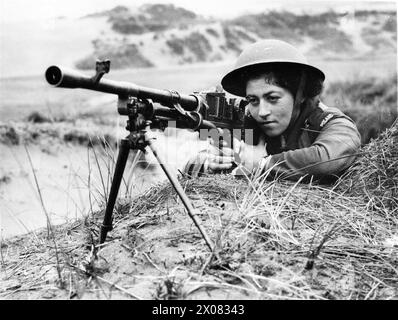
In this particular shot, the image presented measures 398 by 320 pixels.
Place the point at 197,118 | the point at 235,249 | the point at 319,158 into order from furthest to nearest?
the point at 319,158 → the point at 197,118 → the point at 235,249

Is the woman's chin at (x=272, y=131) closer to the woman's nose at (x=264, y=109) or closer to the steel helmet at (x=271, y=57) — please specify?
the woman's nose at (x=264, y=109)

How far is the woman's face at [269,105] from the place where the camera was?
3627 millimetres

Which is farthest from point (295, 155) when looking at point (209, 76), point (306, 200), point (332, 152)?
point (209, 76)

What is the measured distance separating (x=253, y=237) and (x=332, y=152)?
1.31m

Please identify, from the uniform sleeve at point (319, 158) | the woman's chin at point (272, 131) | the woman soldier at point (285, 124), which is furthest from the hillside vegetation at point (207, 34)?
the uniform sleeve at point (319, 158)

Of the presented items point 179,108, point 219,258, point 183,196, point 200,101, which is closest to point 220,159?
point 200,101

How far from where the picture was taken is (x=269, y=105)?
11.9ft

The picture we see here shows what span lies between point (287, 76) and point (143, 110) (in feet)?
5.99

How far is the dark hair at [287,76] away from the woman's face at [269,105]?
0.15 ft

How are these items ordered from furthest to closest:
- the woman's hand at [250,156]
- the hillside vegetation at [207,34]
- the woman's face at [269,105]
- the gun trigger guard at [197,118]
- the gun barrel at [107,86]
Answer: the hillside vegetation at [207,34] < the woman's face at [269,105] < the woman's hand at [250,156] < the gun trigger guard at [197,118] < the gun barrel at [107,86]

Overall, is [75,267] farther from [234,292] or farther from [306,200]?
[306,200]

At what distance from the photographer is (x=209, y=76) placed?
7.32 m

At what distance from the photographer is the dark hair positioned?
3.63 m

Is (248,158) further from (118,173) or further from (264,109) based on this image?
(118,173)
